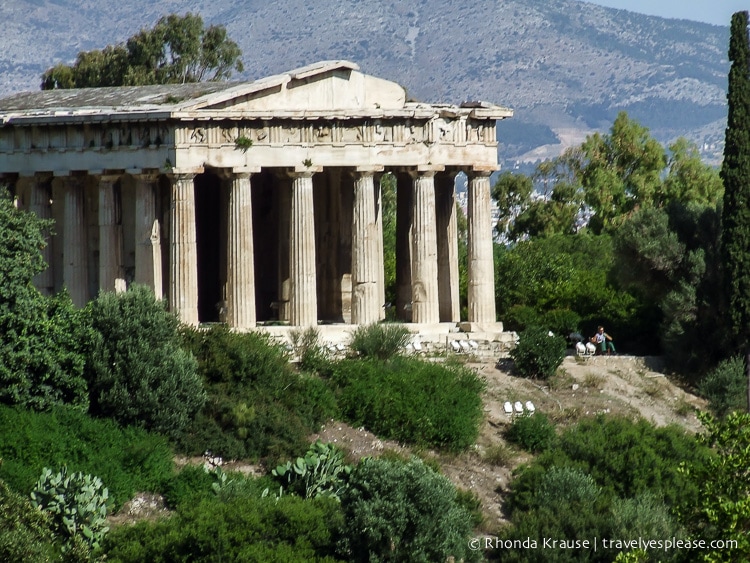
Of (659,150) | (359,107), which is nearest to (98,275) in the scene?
(359,107)

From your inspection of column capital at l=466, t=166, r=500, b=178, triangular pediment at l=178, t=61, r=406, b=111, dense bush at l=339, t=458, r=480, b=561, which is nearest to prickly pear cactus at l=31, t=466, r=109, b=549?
dense bush at l=339, t=458, r=480, b=561

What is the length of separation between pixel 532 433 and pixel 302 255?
8.09 m

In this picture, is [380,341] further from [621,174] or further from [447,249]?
[621,174]

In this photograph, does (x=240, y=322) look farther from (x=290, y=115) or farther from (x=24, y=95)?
(x=24, y=95)

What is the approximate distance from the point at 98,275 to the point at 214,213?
13.8 feet

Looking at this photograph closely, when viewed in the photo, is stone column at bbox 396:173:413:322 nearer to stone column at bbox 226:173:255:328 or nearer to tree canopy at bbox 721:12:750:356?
stone column at bbox 226:173:255:328

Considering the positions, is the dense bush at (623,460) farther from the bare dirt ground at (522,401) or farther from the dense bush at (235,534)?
the dense bush at (235,534)

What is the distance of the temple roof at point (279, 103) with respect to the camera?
5238 cm

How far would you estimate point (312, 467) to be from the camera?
147 feet

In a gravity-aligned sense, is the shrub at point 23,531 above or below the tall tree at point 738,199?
below

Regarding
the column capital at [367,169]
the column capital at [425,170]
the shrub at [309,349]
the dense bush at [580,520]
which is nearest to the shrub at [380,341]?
the shrub at [309,349]

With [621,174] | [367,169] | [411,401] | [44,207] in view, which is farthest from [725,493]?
[621,174]

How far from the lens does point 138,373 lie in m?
45.6

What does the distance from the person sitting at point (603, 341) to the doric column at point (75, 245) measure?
525 inches
